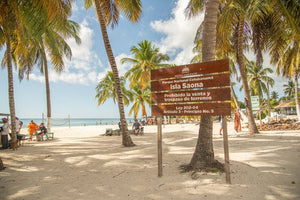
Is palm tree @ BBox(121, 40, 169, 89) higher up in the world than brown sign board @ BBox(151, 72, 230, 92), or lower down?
higher up

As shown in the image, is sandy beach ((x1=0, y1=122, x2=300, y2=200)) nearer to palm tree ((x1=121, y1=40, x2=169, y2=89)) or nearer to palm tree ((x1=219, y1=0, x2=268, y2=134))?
palm tree ((x1=219, y1=0, x2=268, y2=134))

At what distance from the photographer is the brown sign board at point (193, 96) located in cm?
343

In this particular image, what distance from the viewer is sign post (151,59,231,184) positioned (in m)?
3.42

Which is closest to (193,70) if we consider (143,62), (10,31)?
(10,31)

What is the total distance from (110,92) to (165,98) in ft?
86.0

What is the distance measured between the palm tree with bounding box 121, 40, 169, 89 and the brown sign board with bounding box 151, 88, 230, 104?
18876 mm

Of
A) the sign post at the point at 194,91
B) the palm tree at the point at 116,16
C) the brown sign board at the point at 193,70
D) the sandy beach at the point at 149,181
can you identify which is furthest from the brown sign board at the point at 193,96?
the palm tree at the point at 116,16

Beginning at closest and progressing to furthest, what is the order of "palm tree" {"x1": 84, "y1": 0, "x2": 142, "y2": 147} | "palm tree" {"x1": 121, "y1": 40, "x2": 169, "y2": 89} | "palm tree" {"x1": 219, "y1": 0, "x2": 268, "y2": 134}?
"palm tree" {"x1": 219, "y1": 0, "x2": 268, "y2": 134}, "palm tree" {"x1": 84, "y1": 0, "x2": 142, "y2": 147}, "palm tree" {"x1": 121, "y1": 40, "x2": 169, "y2": 89}

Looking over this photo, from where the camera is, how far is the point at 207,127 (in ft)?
13.2

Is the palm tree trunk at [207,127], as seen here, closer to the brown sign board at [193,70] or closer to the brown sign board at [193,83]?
the brown sign board at [193,70]

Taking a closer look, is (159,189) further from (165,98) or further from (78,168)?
(78,168)

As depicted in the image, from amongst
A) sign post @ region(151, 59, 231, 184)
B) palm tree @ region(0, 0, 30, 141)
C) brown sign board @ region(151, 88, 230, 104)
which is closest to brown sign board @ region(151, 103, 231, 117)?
sign post @ region(151, 59, 231, 184)

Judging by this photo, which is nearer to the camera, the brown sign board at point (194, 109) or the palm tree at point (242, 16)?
the brown sign board at point (194, 109)

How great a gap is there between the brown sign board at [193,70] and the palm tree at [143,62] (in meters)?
18.7
